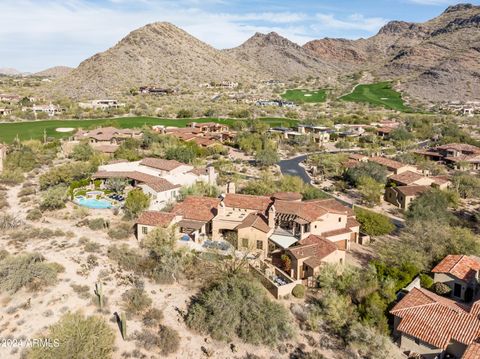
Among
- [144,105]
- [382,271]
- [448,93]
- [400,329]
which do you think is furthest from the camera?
[448,93]

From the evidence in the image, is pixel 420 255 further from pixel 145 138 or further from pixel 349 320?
pixel 145 138

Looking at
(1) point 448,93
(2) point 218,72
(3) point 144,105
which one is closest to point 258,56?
(2) point 218,72

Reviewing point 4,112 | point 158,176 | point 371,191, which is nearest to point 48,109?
point 4,112

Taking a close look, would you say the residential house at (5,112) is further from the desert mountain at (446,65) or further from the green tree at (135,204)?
the desert mountain at (446,65)

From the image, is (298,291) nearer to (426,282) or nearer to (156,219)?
(426,282)

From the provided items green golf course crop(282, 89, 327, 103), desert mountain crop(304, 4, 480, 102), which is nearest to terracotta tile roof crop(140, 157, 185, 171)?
green golf course crop(282, 89, 327, 103)

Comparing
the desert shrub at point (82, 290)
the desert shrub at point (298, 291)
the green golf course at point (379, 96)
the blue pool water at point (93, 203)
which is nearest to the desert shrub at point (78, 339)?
the desert shrub at point (82, 290)
